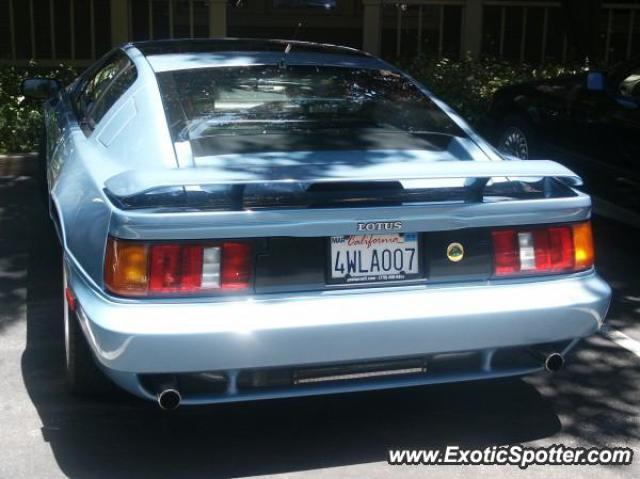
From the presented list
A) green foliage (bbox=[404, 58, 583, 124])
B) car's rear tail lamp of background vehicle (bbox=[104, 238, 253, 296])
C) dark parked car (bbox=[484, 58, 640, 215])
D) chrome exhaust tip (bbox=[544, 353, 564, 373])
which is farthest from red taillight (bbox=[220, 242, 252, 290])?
green foliage (bbox=[404, 58, 583, 124])

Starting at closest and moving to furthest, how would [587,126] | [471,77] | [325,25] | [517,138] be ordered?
[587,126] < [517,138] < [471,77] < [325,25]

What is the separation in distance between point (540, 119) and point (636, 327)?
2.70 metres

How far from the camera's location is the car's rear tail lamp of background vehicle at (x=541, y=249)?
404 centimetres

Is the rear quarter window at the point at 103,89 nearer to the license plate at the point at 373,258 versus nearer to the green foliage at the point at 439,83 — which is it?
the license plate at the point at 373,258

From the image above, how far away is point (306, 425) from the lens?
14.5 ft

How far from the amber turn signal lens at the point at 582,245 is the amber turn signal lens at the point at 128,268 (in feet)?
5.77

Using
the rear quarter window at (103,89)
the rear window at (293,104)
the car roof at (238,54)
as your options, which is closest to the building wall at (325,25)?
the rear quarter window at (103,89)

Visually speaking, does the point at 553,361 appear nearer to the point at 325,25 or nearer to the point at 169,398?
the point at 169,398

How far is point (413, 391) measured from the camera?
477cm

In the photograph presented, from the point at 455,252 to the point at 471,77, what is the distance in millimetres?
7425

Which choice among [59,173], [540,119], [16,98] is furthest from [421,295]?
[16,98]

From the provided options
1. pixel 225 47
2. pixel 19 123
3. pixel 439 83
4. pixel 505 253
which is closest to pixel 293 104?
pixel 225 47

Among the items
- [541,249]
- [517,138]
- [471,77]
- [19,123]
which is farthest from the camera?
[471,77]

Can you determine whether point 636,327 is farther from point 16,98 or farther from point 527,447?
point 16,98
